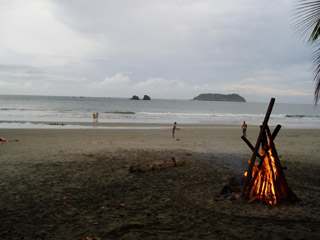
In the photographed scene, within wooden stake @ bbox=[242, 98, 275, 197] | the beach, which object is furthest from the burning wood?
the beach

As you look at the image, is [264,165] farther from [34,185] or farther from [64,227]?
[34,185]

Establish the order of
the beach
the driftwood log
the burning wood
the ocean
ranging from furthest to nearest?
the ocean < the driftwood log < the burning wood < the beach

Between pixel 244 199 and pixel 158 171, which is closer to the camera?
pixel 244 199

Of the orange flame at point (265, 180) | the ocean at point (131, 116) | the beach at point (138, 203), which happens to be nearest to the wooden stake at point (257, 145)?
the orange flame at point (265, 180)

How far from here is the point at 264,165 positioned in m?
6.24

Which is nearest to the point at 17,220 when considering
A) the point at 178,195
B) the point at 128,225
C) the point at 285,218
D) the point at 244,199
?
the point at 128,225

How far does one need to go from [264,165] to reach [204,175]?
2655 millimetres

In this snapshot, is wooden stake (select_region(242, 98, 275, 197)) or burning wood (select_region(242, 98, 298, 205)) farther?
burning wood (select_region(242, 98, 298, 205))

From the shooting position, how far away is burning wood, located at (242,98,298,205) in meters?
6.02

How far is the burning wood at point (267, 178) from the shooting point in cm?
602

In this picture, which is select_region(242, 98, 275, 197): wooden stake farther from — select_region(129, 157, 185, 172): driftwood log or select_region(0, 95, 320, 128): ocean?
select_region(129, 157, 185, 172): driftwood log

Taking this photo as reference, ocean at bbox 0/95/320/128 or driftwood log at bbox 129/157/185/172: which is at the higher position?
ocean at bbox 0/95/320/128

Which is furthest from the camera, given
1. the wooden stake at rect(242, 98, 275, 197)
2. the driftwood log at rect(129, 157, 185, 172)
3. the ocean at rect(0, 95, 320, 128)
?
the ocean at rect(0, 95, 320, 128)

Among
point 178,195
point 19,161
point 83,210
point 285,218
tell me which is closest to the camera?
point 285,218
